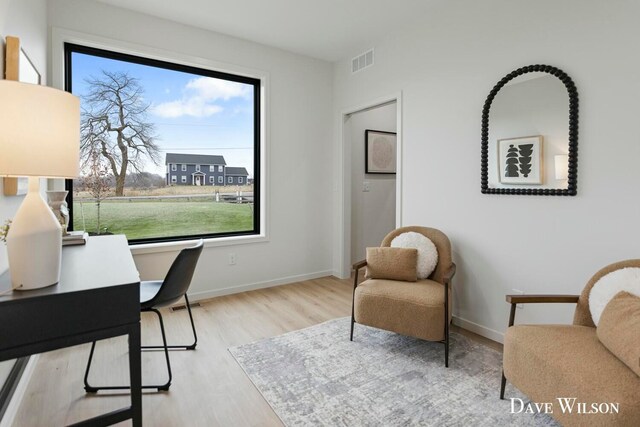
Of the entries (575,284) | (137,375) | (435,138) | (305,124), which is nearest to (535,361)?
(575,284)

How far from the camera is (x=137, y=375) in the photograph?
1304mm

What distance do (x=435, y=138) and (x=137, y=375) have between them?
2.72 m

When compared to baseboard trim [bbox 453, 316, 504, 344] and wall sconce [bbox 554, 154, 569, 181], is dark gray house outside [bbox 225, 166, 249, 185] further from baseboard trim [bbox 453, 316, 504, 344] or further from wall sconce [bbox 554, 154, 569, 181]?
wall sconce [bbox 554, 154, 569, 181]

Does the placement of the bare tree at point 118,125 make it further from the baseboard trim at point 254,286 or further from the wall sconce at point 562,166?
the wall sconce at point 562,166

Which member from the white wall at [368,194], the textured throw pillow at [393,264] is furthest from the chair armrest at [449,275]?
the white wall at [368,194]

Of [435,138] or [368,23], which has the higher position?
[368,23]

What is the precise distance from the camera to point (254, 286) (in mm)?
3830

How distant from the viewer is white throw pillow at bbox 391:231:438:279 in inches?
104

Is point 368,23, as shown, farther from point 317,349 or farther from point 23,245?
point 23,245

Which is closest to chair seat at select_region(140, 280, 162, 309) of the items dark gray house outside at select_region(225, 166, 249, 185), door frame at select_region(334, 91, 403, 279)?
dark gray house outside at select_region(225, 166, 249, 185)

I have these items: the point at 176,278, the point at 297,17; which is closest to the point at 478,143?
the point at 297,17

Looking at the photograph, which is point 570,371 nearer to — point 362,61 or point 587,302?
point 587,302

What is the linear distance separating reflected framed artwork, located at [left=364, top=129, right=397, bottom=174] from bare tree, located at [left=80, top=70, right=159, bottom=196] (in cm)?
251

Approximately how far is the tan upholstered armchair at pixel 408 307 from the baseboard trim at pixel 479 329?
52 centimetres
